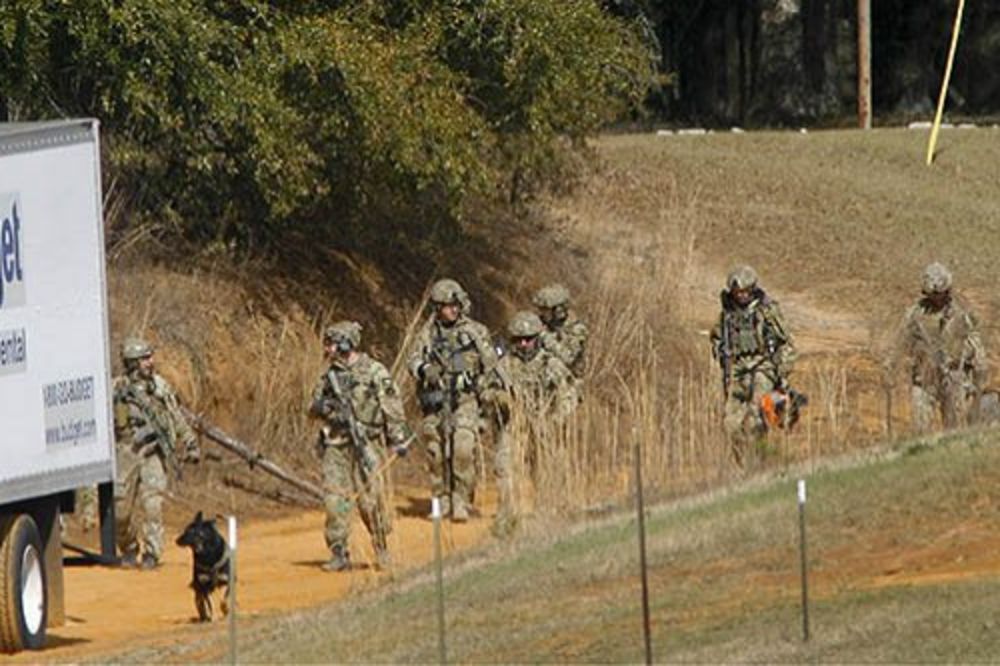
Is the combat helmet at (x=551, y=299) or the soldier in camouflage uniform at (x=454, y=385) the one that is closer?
the soldier in camouflage uniform at (x=454, y=385)

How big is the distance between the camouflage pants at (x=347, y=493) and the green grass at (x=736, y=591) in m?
2.28

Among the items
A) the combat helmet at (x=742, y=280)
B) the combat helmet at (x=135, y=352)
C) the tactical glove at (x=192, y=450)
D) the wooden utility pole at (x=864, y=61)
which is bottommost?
the tactical glove at (x=192, y=450)

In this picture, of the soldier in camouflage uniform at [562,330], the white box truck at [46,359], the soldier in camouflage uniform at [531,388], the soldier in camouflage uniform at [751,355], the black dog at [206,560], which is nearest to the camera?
the white box truck at [46,359]

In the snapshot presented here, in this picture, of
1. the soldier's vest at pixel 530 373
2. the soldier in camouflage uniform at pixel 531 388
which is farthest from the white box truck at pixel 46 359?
the soldier's vest at pixel 530 373

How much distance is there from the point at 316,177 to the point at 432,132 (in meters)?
1.22

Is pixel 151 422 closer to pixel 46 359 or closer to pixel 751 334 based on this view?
pixel 751 334

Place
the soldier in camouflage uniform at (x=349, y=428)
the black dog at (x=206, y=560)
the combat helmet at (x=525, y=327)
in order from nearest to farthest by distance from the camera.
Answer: the black dog at (x=206, y=560) < the soldier in camouflage uniform at (x=349, y=428) < the combat helmet at (x=525, y=327)

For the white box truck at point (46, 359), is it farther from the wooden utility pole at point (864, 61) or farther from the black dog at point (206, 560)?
the wooden utility pole at point (864, 61)

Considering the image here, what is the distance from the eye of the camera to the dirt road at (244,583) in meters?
22.2

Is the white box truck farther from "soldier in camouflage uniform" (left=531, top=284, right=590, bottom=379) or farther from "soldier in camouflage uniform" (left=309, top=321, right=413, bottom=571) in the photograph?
"soldier in camouflage uniform" (left=531, top=284, right=590, bottom=379)

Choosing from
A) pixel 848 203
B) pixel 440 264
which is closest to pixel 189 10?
pixel 440 264

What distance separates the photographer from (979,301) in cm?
4006

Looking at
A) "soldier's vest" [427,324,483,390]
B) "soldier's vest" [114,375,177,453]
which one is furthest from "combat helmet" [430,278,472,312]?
"soldier's vest" [114,375,177,453]

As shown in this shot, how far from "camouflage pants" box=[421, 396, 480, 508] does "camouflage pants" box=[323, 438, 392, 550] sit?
2.17m
